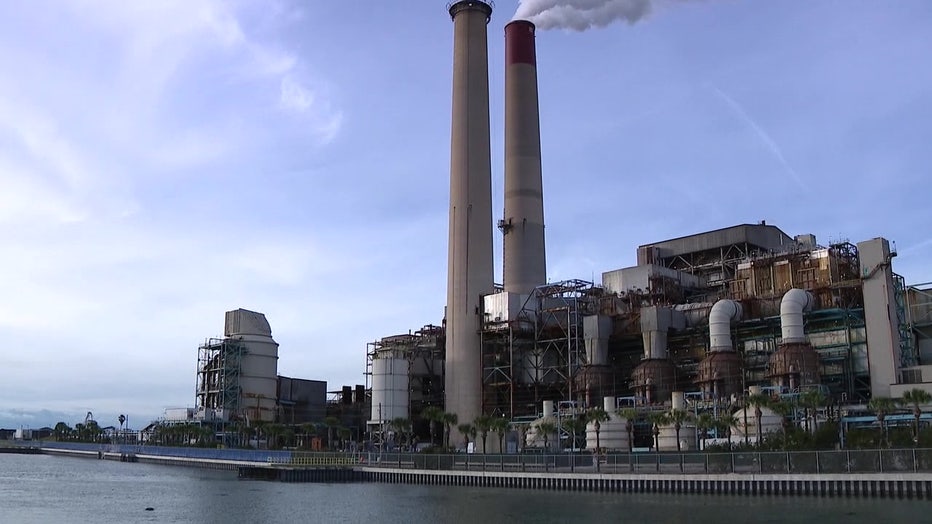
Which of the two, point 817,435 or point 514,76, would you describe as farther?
point 514,76

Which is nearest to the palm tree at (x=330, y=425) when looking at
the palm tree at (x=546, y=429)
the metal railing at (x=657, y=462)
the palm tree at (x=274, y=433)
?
the palm tree at (x=274, y=433)

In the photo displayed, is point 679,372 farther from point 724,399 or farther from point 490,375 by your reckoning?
point 490,375

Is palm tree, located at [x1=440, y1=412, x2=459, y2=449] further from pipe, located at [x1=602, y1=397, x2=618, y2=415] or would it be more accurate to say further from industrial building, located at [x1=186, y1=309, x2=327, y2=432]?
industrial building, located at [x1=186, y1=309, x2=327, y2=432]

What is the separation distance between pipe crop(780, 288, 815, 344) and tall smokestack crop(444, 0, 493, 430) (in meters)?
42.2

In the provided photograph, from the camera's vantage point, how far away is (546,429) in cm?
10538

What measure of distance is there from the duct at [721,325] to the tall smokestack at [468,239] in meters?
33.7

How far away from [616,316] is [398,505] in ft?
191

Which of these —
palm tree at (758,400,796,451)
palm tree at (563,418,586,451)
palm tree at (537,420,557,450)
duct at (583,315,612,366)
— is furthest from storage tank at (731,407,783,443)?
duct at (583,315,612,366)

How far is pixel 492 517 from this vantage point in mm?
61750

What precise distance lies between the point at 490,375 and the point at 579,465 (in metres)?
48.3

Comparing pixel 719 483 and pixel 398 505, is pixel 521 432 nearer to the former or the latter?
pixel 398 505

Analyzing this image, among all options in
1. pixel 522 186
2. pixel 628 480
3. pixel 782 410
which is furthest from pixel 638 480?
Result: pixel 522 186

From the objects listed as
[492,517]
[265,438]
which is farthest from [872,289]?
[265,438]

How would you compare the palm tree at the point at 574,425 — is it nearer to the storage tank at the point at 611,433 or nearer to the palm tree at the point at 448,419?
the storage tank at the point at 611,433
